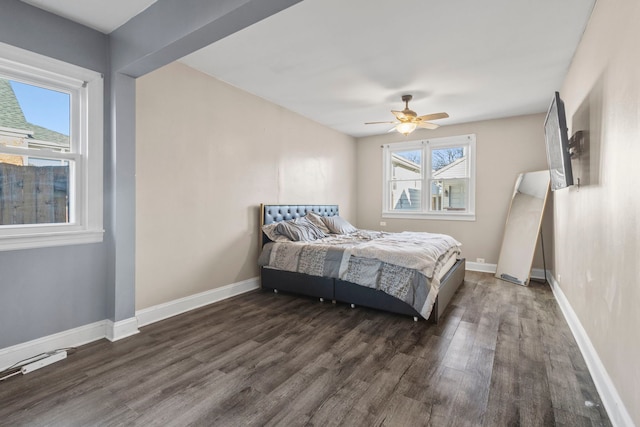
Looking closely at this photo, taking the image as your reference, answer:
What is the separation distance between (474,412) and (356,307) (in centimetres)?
178

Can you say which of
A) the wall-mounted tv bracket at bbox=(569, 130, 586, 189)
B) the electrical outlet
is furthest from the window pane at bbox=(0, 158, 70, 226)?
the wall-mounted tv bracket at bbox=(569, 130, 586, 189)

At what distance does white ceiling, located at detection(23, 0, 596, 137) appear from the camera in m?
2.28

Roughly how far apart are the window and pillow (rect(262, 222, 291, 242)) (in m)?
2.97

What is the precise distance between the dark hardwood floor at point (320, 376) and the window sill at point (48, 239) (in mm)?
887

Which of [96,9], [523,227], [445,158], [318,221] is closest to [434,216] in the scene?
[445,158]

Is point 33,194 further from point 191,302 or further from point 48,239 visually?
point 191,302

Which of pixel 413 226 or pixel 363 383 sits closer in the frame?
pixel 363 383

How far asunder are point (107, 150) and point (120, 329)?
5.20 feet

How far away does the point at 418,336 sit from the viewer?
2.66m

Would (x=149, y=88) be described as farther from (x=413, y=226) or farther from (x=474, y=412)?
(x=413, y=226)

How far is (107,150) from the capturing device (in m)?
2.62

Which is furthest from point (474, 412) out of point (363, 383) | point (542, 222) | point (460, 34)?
point (542, 222)

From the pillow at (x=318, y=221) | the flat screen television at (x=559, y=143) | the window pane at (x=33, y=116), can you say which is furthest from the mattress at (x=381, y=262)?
the window pane at (x=33, y=116)

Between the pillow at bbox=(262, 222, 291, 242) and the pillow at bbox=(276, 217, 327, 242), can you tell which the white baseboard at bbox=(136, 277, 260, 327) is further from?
the pillow at bbox=(276, 217, 327, 242)
